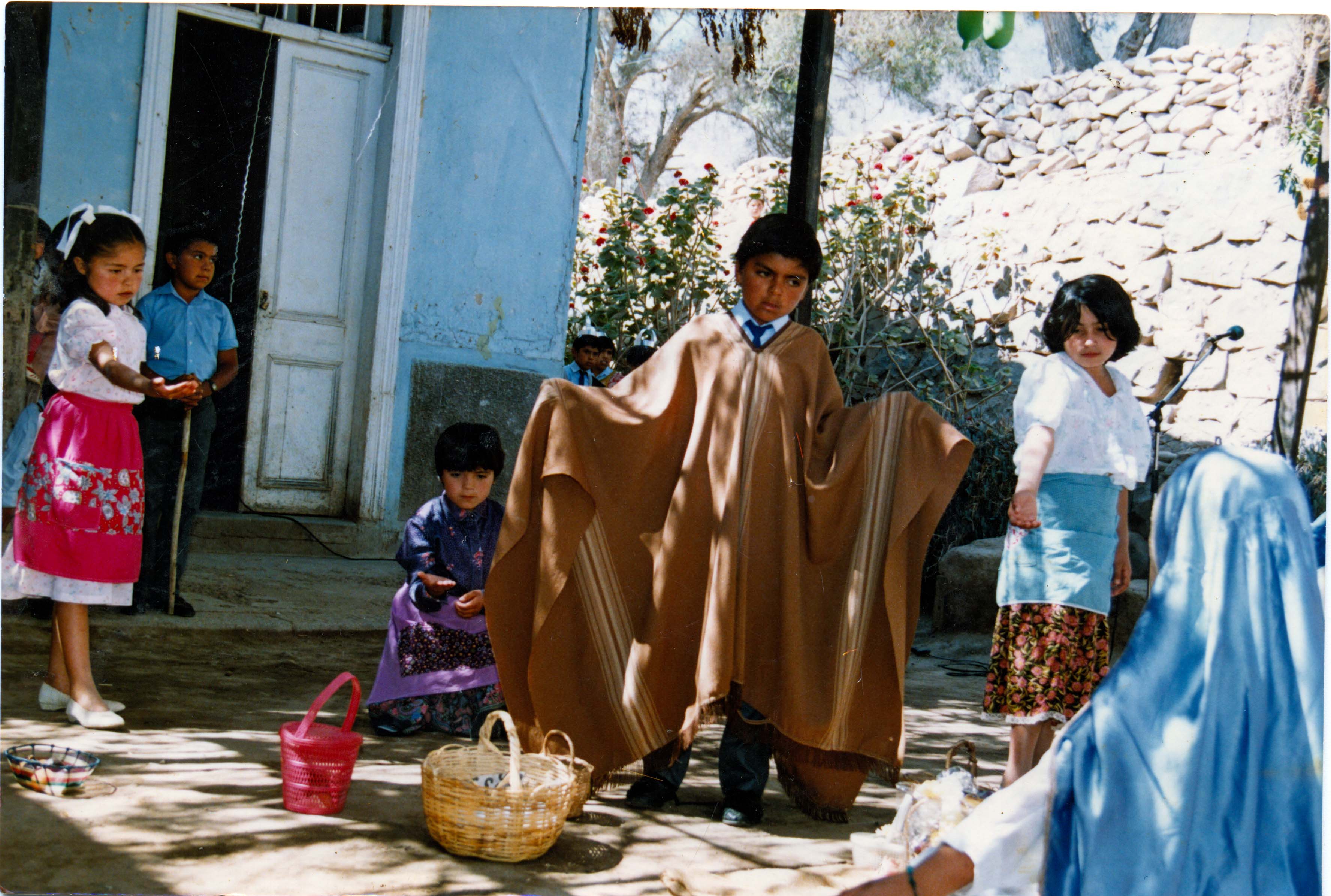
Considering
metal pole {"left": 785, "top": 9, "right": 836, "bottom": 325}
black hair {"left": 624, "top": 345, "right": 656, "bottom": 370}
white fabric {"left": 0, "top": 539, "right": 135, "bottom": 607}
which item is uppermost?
metal pole {"left": 785, "top": 9, "right": 836, "bottom": 325}

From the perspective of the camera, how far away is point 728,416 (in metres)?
3.34

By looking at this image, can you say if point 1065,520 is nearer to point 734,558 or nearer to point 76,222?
point 734,558

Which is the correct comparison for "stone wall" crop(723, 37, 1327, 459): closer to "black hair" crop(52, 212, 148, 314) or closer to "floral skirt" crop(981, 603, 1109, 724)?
"floral skirt" crop(981, 603, 1109, 724)

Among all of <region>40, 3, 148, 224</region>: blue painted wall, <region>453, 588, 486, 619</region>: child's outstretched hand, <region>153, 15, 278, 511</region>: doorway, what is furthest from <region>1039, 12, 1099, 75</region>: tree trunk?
<region>40, 3, 148, 224</region>: blue painted wall

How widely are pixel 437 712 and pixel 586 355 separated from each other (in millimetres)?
3412

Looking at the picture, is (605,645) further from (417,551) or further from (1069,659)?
(1069,659)

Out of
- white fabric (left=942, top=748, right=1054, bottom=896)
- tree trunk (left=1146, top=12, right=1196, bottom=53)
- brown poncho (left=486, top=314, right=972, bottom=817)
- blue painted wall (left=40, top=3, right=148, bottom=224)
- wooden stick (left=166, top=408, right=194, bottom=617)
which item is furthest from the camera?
blue painted wall (left=40, top=3, right=148, bottom=224)

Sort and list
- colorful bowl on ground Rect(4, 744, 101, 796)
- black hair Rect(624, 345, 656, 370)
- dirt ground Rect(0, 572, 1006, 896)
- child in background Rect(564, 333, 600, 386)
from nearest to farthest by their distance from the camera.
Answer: dirt ground Rect(0, 572, 1006, 896)
colorful bowl on ground Rect(4, 744, 101, 796)
black hair Rect(624, 345, 656, 370)
child in background Rect(564, 333, 600, 386)

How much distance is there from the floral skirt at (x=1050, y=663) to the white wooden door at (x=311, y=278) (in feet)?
13.8

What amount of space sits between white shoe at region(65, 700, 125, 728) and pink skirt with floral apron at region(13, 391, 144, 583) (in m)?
0.39

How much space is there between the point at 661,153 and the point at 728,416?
5244 millimetres

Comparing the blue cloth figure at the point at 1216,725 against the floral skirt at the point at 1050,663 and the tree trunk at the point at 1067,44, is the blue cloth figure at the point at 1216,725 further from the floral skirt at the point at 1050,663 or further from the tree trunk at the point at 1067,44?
the tree trunk at the point at 1067,44

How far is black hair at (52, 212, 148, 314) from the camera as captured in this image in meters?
3.64

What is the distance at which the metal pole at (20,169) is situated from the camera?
3.31 meters
